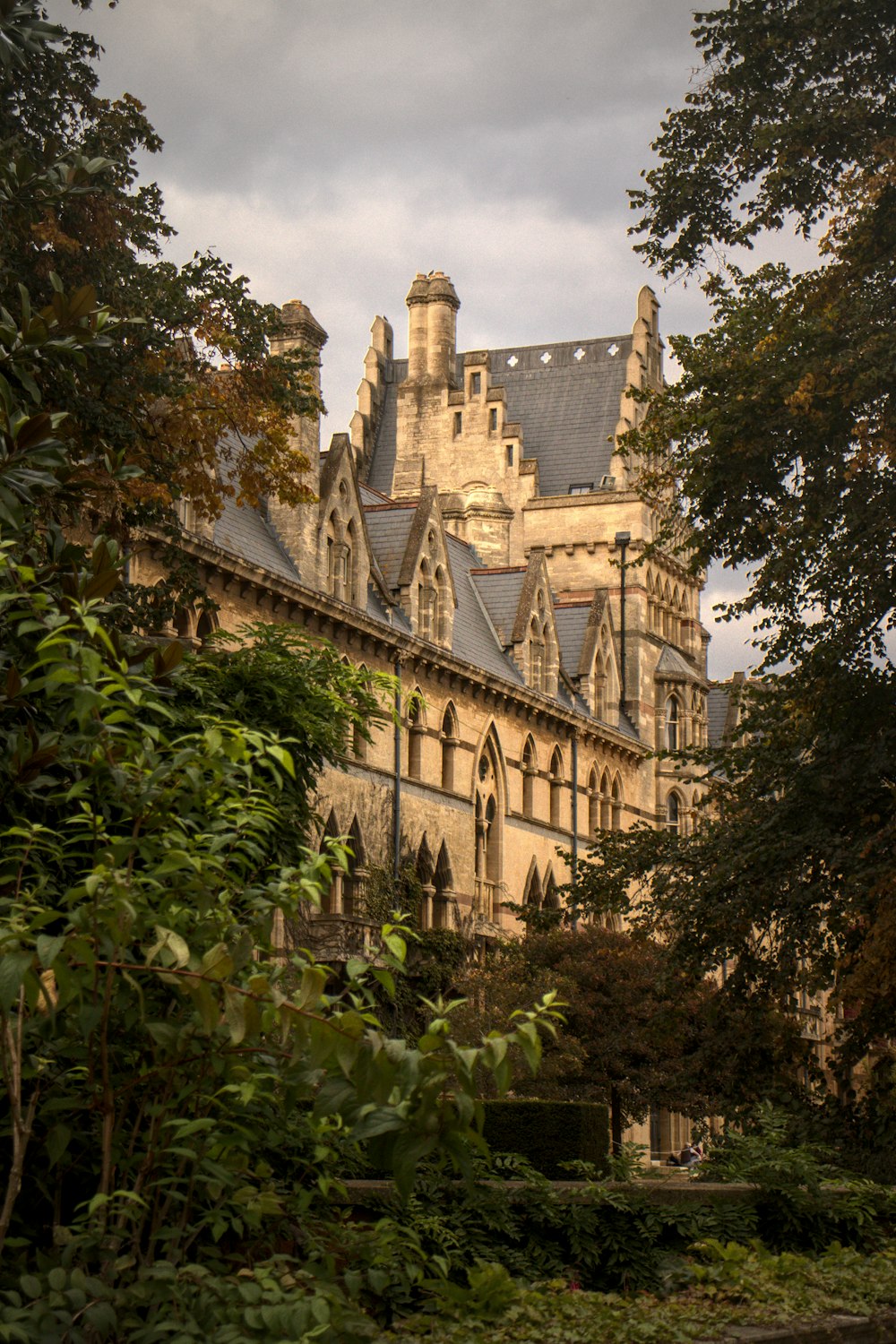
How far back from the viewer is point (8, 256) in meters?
19.5

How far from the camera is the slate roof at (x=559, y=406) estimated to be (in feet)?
200

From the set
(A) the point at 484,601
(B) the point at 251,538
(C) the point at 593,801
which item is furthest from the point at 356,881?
(C) the point at 593,801

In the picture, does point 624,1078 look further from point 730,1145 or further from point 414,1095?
point 414,1095

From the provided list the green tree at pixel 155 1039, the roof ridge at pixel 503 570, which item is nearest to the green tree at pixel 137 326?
the green tree at pixel 155 1039

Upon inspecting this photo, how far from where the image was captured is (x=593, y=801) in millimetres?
49125

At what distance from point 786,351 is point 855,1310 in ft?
41.2

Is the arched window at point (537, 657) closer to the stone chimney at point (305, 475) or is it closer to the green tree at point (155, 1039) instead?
the stone chimney at point (305, 475)

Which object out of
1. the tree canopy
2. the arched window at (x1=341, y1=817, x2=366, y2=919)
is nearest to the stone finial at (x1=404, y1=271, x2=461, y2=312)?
the arched window at (x1=341, y1=817, x2=366, y2=919)

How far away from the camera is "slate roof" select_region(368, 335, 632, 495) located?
61.0 meters

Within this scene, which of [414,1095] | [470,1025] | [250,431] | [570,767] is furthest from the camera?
[570,767]

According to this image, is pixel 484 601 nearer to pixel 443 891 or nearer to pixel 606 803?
pixel 606 803

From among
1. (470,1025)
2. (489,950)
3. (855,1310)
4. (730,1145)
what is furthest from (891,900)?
(489,950)

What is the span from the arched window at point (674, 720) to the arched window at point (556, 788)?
30.0ft

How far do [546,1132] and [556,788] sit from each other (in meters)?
30.2
